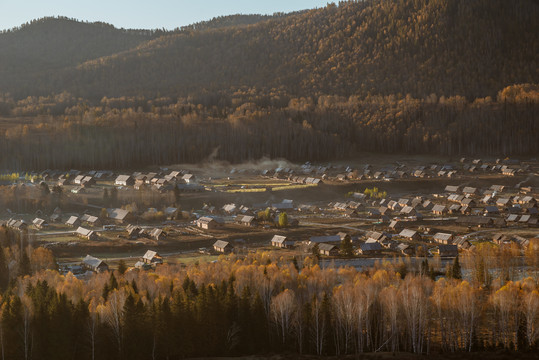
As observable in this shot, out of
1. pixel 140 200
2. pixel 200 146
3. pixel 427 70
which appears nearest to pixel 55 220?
pixel 140 200

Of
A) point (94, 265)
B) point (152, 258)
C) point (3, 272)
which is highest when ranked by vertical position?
point (3, 272)

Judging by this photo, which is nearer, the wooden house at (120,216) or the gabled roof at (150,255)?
the gabled roof at (150,255)

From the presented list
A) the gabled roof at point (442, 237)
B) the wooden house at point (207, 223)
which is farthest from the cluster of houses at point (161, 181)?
the gabled roof at point (442, 237)

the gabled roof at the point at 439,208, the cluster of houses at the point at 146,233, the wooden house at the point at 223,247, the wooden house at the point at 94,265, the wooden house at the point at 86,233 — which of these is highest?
the wooden house at the point at 94,265

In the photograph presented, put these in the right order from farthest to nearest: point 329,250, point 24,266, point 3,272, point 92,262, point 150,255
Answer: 1. point 329,250
2. point 150,255
3. point 92,262
4. point 24,266
5. point 3,272

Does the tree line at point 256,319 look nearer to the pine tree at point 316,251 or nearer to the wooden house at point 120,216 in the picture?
the pine tree at point 316,251

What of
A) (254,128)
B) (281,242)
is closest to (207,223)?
(281,242)

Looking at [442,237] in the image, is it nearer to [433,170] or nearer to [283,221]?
[283,221]
